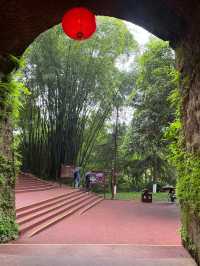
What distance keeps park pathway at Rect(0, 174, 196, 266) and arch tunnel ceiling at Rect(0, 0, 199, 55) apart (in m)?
2.30

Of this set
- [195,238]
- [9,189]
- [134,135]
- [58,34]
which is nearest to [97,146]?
[58,34]

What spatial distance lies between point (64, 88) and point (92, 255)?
13.4 m

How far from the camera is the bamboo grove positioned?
52.0 feet

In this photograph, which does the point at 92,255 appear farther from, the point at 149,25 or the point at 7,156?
the point at 149,25

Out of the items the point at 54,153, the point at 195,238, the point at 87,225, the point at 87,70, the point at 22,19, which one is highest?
the point at 87,70

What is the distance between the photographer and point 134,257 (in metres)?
3.72

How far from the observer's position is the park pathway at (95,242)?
3.47 metres

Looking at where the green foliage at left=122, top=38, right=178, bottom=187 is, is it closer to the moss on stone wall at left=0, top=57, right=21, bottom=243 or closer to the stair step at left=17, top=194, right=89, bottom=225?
the stair step at left=17, top=194, right=89, bottom=225

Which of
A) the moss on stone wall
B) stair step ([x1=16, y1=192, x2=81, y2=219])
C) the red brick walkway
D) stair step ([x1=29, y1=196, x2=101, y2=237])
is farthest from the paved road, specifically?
stair step ([x1=16, y1=192, x2=81, y2=219])

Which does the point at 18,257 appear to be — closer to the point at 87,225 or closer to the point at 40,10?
the point at 40,10

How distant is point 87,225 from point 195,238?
4894mm

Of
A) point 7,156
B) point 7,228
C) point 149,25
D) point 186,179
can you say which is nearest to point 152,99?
point 149,25

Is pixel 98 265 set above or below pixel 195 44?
below

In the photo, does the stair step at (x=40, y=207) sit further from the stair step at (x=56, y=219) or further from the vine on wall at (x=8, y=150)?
the vine on wall at (x=8, y=150)
